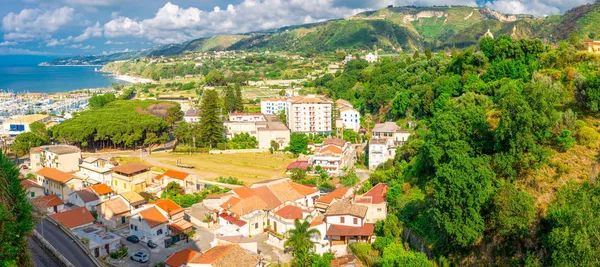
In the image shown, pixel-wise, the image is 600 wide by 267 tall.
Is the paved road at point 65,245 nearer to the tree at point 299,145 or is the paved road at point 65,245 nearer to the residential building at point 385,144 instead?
the residential building at point 385,144

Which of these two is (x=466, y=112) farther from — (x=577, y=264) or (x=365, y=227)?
(x=577, y=264)

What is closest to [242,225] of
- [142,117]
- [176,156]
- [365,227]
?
[365,227]

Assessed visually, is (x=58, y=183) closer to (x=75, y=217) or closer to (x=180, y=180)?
(x=75, y=217)

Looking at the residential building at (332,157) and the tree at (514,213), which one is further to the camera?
the residential building at (332,157)

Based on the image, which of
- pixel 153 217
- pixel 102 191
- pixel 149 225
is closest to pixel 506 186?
pixel 149 225

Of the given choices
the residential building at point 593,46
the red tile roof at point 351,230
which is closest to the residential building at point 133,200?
the red tile roof at point 351,230

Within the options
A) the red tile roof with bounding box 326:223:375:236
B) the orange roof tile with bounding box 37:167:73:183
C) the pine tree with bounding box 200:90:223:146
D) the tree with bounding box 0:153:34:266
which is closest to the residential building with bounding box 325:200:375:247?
the red tile roof with bounding box 326:223:375:236

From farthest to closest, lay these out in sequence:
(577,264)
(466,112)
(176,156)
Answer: (176,156) < (466,112) < (577,264)
